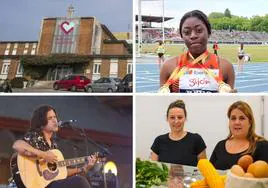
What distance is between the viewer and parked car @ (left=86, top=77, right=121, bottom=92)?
5.28 feet

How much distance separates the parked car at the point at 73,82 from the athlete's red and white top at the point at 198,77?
0.34 metres

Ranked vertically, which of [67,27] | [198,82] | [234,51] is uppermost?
[67,27]

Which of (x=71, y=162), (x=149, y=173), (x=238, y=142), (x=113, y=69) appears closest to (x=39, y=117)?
(x=71, y=162)

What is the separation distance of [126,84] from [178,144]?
29 centimetres

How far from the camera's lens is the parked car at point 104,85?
1.61 m

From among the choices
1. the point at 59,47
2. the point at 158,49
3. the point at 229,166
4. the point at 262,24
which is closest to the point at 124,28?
the point at 158,49

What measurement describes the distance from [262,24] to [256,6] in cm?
7

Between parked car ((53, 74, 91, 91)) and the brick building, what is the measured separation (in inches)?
0.8

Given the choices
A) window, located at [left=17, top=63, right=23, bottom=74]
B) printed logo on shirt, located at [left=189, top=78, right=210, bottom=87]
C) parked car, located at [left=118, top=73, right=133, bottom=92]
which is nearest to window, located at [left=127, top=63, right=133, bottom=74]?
parked car, located at [left=118, top=73, right=133, bottom=92]

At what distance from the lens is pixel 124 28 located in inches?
63.2

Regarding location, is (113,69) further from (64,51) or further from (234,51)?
(234,51)

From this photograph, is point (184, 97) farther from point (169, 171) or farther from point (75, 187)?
point (75, 187)

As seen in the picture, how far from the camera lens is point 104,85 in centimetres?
162

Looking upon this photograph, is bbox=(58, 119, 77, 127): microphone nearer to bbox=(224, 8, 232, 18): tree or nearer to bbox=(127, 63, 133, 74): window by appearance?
bbox=(127, 63, 133, 74): window
